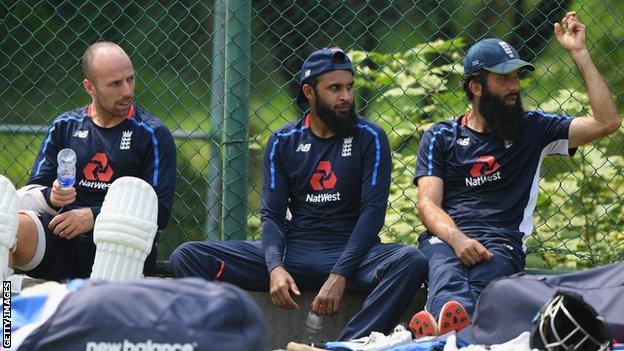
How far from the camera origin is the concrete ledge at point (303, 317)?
5.78 m

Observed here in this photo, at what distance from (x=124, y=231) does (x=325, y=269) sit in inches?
56.6

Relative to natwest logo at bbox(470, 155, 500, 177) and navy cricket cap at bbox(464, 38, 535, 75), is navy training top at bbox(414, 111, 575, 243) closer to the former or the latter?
natwest logo at bbox(470, 155, 500, 177)

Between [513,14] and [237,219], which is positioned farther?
[513,14]

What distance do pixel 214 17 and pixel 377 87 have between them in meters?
0.94

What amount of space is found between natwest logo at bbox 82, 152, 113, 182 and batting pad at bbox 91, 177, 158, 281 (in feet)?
4.59

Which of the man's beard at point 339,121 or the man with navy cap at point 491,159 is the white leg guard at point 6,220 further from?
the man with navy cap at point 491,159

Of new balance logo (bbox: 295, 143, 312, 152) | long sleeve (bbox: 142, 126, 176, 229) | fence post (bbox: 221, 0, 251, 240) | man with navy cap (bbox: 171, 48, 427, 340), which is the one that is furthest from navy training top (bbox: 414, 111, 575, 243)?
long sleeve (bbox: 142, 126, 176, 229)

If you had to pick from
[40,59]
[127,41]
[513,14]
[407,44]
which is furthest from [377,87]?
[40,59]

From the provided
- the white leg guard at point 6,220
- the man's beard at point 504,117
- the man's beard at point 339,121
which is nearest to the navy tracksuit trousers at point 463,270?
the man's beard at point 504,117

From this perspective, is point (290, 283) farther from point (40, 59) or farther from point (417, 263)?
point (40, 59)

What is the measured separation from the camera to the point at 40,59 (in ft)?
22.4

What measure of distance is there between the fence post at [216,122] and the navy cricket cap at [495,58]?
49.2 inches

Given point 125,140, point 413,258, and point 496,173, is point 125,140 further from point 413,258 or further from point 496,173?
point 496,173

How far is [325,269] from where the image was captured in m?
5.64
